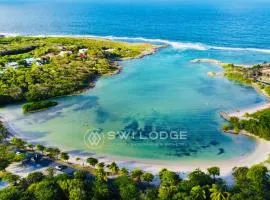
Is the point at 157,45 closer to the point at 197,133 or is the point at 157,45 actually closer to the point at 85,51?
the point at 85,51

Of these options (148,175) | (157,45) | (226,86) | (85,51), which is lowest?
(148,175)

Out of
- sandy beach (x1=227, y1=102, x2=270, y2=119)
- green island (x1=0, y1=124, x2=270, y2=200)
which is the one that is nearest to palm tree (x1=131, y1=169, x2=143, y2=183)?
green island (x1=0, y1=124, x2=270, y2=200)

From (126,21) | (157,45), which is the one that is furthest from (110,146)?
(126,21)

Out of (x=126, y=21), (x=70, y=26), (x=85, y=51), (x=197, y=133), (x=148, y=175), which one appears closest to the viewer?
(x=148, y=175)

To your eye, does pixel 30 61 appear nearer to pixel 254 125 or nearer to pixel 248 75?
pixel 248 75

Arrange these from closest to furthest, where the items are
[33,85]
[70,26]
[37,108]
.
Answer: [37,108] → [33,85] → [70,26]

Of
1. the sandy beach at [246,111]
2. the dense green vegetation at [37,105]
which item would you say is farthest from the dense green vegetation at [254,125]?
the dense green vegetation at [37,105]

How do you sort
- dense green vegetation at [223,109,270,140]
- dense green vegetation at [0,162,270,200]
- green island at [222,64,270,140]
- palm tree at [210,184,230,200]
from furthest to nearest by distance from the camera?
green island at [222,64,270,140]
dense green vegetation at [223,109,270,140]
dense green vegetation at [0,162,270,200]
palm tree at [210,184,230,200]

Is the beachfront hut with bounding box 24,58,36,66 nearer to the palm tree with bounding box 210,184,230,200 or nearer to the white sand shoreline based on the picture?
the white sand shoreline
